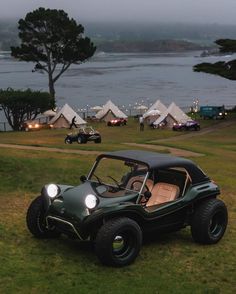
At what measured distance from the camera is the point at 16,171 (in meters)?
14.5

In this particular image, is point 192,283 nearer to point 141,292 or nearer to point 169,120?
point 141,292

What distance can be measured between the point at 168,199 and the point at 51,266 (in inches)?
98.7

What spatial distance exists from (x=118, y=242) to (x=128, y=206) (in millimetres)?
590

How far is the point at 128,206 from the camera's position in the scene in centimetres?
834

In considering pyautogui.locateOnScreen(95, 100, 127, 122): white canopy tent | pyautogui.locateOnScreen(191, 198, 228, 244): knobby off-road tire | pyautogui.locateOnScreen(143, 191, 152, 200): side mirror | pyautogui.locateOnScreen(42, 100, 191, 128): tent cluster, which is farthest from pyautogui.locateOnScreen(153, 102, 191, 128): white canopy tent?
pyautogui.locateOnScreen(143, 191, 152, 200): side mirror

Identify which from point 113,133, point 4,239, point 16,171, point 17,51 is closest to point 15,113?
point 17,51

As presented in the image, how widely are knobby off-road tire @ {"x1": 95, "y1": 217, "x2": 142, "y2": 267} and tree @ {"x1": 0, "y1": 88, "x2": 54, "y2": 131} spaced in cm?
5354

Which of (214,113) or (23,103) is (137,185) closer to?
(23,103)

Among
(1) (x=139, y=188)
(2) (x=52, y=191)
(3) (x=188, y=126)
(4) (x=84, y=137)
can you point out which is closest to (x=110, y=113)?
(3) (x=188, y=126)

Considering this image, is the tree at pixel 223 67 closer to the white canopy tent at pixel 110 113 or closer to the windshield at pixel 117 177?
the white canopy tent at pixel 110 113

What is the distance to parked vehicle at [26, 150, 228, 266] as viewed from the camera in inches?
320

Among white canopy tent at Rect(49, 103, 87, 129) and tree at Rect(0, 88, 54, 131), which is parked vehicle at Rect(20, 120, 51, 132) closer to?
white canopy tent at Rect(49, 103, 87, 129)

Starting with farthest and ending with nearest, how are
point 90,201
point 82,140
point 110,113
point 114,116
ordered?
1. point 110,113
2. point 114,116
3. point 82,140
4. point 90,201

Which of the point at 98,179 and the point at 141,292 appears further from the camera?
the point at 98,179
